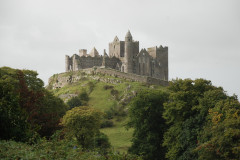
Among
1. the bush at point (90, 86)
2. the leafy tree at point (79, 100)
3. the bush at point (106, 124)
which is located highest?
the bush at point (90, 86)

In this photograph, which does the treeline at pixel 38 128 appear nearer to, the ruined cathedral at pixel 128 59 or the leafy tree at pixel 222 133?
the leafy tree at pixel 222 133

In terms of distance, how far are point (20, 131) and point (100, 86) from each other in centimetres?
6383

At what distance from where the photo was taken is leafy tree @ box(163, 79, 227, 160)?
39.4 metres

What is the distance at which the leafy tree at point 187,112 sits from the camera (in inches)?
1550

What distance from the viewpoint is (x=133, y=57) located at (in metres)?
90.1

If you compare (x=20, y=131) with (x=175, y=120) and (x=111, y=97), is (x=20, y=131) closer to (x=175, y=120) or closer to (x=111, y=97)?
(x=175, y=120)

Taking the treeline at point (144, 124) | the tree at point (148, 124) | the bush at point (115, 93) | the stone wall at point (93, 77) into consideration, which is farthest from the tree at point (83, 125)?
the stone wall at point (93, 77)

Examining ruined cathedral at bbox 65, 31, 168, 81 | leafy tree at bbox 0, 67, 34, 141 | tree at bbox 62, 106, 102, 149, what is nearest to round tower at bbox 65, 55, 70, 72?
ruined cathedral at bbox 65, 31, 168, 81

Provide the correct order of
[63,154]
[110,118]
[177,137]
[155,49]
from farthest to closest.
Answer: [155,49]
[110,118]
[177,137]
[63,154]

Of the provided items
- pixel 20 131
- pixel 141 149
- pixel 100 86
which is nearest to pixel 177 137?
pixel 141 149

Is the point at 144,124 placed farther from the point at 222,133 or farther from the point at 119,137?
the point at 222,133

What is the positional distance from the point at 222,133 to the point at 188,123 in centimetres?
663

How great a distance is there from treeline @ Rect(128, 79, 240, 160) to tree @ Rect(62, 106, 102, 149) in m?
5.09

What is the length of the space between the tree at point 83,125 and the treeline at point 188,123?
16.7 ft
